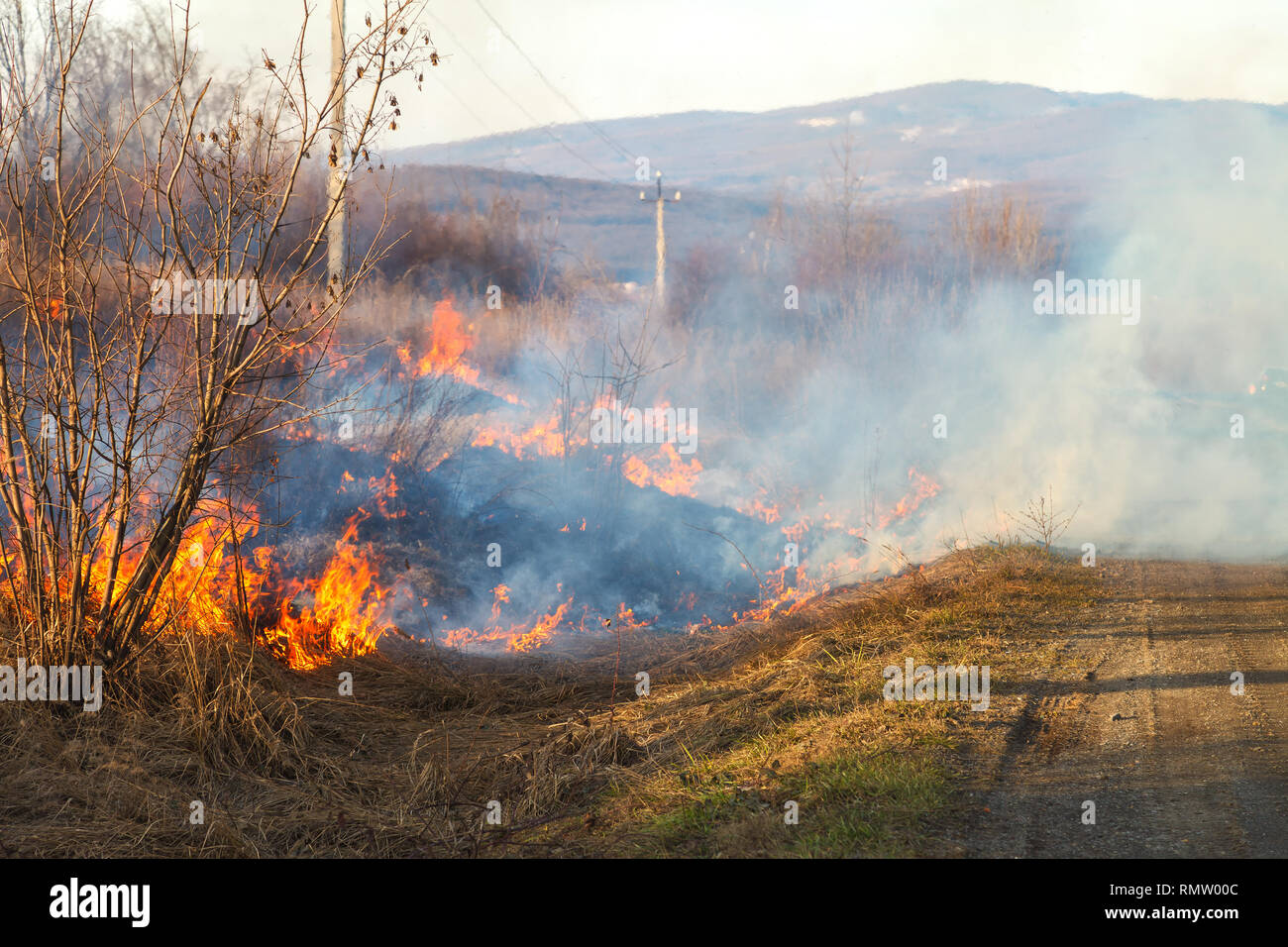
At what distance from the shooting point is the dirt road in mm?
4254

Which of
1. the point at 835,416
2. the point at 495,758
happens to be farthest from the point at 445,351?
the point at 495,758

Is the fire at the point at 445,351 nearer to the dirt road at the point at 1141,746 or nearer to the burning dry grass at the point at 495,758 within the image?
the burning dry grass at the point at 495,758

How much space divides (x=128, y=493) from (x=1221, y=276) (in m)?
24.6

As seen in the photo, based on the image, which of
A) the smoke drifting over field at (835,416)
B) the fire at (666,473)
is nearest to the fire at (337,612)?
the smoke drifting over field at (835,416)

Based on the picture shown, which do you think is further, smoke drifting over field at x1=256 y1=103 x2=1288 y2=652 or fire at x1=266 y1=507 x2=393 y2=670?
smoke drifting over field at x1=256 y1=103 x2=1288 y2=652

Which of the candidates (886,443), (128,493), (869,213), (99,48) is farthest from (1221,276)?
(99,48)

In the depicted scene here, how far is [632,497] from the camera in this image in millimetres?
13766

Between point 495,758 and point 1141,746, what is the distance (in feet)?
12.3

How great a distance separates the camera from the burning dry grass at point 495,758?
4.52m

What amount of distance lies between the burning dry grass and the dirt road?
32 centimetres

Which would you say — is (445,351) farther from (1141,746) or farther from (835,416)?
(1141,746)

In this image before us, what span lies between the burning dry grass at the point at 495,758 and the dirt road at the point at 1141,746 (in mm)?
324

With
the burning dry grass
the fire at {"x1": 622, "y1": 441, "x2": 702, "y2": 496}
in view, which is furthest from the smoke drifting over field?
the burning dry grass

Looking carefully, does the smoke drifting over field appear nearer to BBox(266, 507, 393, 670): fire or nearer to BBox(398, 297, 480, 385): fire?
BBox(398, 297, 480, 385): fire
